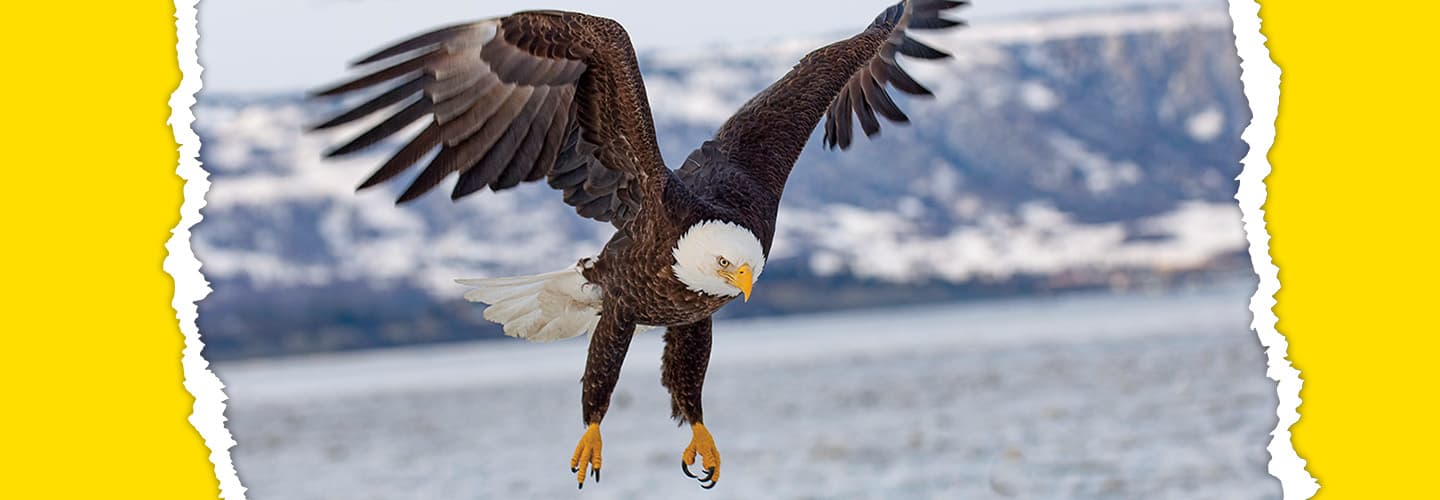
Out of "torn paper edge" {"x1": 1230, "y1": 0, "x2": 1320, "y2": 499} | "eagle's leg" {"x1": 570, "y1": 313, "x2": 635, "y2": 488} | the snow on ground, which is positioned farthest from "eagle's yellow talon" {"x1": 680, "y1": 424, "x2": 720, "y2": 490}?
"torn paper edge" {"x1": 1230, "y1": 0, "x2": 1320, "y2": 499}

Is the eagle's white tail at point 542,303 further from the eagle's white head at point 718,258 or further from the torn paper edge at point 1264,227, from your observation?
the torn paper edge at point 1264,227

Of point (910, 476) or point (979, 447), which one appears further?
point (979, 447)

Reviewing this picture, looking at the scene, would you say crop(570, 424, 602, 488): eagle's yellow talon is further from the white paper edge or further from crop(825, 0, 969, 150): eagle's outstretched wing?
crop(825, 0, 969, 150): eagle's outstretched wing

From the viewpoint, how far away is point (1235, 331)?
22.7 m

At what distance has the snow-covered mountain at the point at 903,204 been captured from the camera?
52.9 metres

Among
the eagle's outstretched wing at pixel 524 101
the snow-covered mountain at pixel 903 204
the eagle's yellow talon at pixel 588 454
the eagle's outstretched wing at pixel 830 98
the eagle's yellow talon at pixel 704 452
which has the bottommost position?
the eagle's yellow talon at pixel 588 454

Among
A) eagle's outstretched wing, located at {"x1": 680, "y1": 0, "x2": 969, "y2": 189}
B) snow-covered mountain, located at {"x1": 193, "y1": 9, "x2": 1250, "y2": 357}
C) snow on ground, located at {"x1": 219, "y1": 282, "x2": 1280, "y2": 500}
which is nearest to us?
eagle's outstretched wing, located at {"x1": 680, "y1": 0, "x2": 969, "y2": 189}

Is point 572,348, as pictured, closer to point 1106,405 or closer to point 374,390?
point 374,390

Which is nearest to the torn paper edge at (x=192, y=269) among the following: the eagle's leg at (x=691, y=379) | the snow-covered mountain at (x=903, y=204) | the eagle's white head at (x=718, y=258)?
the eagle's white head at (x=718, y=258)

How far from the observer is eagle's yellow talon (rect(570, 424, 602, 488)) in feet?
10.7

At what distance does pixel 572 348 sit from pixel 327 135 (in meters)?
32.9

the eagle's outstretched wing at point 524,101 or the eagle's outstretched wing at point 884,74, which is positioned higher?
the eagle's outstretched wing at point 884,74

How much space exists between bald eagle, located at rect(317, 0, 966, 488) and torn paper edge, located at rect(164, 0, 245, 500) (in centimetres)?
29

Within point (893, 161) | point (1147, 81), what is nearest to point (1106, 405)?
point (893, 161)
